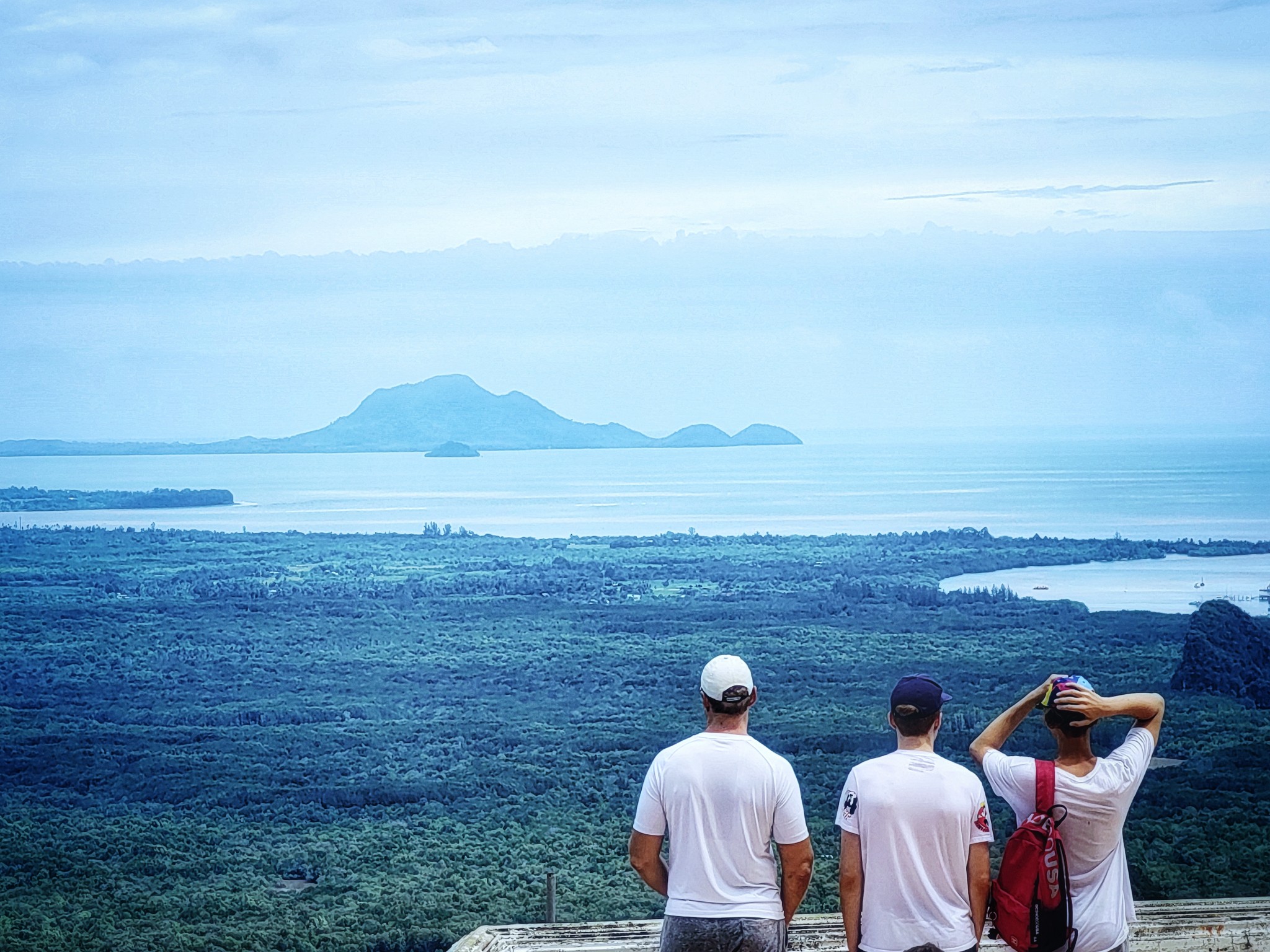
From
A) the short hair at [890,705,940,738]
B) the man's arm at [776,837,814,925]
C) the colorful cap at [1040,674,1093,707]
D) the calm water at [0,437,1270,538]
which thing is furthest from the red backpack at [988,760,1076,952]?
the calm water at [0,437,1270,538]

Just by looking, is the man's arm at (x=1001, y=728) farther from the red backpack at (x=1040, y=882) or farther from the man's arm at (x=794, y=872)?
the man's arm at (x=794, y=872)

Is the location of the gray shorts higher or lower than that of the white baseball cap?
lower

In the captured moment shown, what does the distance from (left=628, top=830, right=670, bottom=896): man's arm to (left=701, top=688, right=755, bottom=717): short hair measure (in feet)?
1.03

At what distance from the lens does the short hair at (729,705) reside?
9.47 ft

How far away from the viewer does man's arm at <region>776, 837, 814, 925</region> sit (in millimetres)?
2928

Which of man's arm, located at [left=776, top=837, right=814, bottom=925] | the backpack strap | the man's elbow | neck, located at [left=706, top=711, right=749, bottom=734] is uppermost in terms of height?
neck, located at [left=706, top=711, right=749, bottom=734]

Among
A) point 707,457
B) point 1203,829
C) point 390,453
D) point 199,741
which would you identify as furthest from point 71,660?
point 1203,829

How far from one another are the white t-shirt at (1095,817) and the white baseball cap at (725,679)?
0.53m

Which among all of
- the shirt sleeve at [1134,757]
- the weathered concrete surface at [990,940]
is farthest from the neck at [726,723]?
the weathered concrete surface at [990,940]

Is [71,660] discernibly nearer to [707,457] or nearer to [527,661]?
[527,661]

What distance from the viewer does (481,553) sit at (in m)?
20.6

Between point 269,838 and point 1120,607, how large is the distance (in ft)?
35.5

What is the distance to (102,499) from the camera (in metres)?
21.8

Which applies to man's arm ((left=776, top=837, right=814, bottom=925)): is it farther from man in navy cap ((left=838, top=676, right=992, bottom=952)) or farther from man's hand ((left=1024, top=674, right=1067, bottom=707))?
man's hand ((left=1024, top=674, right=1067, bottom=707))
